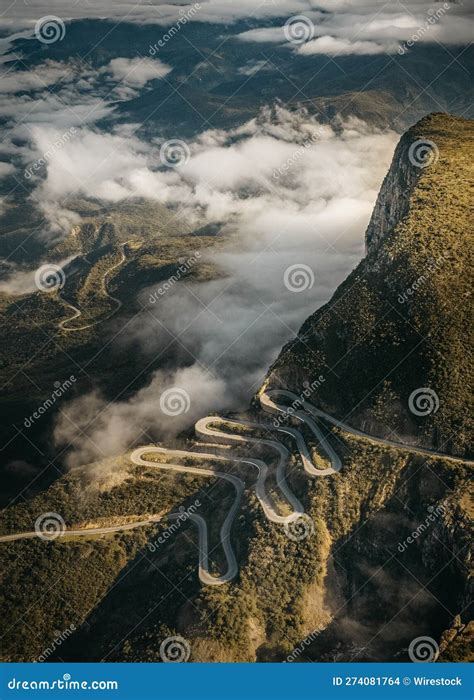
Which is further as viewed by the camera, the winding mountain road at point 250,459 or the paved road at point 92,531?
the paved road at point 92,531

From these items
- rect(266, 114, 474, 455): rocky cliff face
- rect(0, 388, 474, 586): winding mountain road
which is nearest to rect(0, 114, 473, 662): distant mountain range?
rect(266, 114, 474, 455): rocky cliff face

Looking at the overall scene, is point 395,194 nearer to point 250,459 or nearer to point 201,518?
point 250,459

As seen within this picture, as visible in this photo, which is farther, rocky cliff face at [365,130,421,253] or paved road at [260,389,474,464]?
rocky cliff face at [365,130,421,253]

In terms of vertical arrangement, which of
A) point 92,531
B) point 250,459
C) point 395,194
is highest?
point 395,194

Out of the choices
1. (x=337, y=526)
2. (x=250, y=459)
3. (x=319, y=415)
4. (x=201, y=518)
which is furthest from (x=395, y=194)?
(x=201, y=518)

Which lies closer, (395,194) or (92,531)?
(92,531)

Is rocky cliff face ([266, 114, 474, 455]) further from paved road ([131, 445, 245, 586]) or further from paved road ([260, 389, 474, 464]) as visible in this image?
paved road ([131, 445, 245, 586])

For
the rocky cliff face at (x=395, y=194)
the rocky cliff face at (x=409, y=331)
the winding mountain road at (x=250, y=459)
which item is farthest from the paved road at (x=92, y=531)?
the rocky cliff face at (x=395, y=194)

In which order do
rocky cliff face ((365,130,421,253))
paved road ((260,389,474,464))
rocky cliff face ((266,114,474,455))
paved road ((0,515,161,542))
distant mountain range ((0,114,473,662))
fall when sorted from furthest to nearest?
rocky cliff face ((365,130,421,253)), paved road ((0,515,161,542)), rocky cliff face ((266,114,474,455)), paved road ((260,389,474,464)), distant mountain range ((0,114,473,662))

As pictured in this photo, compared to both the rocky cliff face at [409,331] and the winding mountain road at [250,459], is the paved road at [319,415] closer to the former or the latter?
the winding mountain road at [250,459]

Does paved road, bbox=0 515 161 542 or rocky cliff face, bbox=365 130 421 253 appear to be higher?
rocky cliff face, bbox=365 130 421 253

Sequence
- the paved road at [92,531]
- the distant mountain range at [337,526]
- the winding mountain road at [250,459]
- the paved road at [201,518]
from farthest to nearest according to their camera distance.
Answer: the paved road at [92,531], the winding mountain road at [250,459], the paved road at [201,518], the distant mountain range at [337,526]

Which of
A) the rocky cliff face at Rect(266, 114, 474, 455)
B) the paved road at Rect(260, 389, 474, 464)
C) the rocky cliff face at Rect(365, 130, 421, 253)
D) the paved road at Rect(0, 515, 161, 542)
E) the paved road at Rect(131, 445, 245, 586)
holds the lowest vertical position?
the paved road at Rect(0, 515, 161, 542)
